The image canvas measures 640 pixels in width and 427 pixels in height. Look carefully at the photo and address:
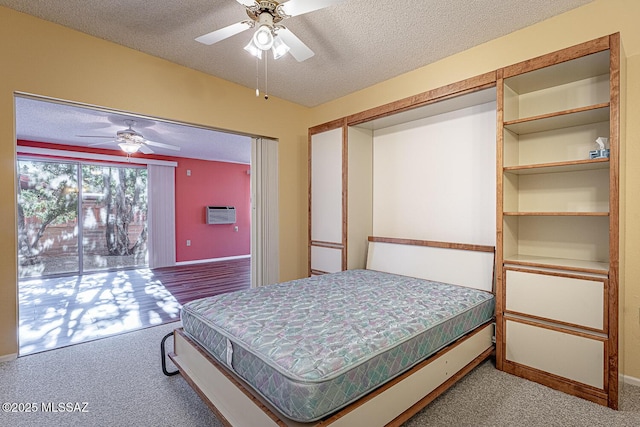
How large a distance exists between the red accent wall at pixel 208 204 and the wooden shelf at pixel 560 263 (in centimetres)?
641

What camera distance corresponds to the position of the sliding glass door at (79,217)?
5.12m

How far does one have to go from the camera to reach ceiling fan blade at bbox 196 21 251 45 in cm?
181

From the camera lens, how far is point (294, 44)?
6.53 ft

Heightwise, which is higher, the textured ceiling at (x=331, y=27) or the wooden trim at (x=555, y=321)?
the textured ceiling at (x=331, y=27)

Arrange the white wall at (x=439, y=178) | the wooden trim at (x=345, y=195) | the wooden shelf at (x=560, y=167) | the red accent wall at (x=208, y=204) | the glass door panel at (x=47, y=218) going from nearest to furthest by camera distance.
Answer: the wooden shelf at (x=560, y=167) → the white wall at (x=439, y=178) → the wooden trim at (x=345, y=195) → the glass door panel at (x=47, y=218) → the red accent wall at (x=208, y=204)

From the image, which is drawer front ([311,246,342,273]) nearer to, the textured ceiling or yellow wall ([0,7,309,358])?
yellow wall ([0,7,309,358])

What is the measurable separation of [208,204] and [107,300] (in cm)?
346

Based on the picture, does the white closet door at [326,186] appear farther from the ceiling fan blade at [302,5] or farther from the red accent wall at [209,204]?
the red accent wall at [209,204]

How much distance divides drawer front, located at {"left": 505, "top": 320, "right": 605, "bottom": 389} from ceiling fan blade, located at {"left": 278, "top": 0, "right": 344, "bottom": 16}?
2425 mm

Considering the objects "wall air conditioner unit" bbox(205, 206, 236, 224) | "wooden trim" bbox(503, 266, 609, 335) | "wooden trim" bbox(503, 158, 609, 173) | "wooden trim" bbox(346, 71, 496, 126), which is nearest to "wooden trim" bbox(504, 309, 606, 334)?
"wooden trim" bbox(503, 266, 609, 335)

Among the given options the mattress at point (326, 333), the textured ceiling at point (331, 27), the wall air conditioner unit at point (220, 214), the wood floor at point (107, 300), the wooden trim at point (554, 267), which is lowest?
the wood floor at point (107, 300)

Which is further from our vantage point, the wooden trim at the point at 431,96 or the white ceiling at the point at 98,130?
the white ceiling at the point at 98,130

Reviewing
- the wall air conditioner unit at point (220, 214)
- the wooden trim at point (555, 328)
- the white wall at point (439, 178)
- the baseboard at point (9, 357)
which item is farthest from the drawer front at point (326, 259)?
the wall air conditioner unit at point (220, 214)

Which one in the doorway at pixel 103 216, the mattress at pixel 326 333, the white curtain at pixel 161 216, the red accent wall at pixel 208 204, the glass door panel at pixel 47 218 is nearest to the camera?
the mattress at pixel 326 333
